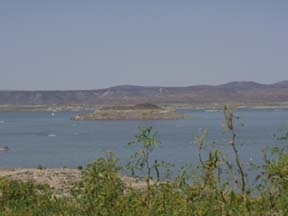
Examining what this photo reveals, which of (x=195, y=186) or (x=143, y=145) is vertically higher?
(x=143, y=145)

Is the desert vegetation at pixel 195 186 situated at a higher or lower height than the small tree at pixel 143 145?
lower

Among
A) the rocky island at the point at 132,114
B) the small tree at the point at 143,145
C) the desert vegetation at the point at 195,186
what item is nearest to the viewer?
the desert vegetation at the point at 195,186

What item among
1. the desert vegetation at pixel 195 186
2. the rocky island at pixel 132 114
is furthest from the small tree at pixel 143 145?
the rocky island at pixel 132 114

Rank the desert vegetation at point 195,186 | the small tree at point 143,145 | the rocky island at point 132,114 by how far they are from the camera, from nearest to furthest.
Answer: the desert vegetation at point 195,186 → the small tree at point 143,145 → the rocky island at point 132,114

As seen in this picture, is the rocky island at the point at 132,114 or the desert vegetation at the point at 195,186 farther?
the rocky island at the point at 132,114

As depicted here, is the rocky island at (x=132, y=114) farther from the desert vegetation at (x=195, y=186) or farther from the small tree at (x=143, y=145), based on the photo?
the small tree at (x=143, y=145)

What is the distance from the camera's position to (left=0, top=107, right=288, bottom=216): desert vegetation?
3.34m

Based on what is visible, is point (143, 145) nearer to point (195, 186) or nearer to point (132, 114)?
point (195, 186)

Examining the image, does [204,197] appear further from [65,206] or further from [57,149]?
[57,149]

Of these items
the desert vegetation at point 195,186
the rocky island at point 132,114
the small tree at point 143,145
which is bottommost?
the rocky island at point 132,114

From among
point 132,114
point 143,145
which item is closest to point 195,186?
point 143,145

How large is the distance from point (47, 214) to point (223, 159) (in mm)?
2031

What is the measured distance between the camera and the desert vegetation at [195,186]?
132 inches

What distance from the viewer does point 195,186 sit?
364 centimetres
